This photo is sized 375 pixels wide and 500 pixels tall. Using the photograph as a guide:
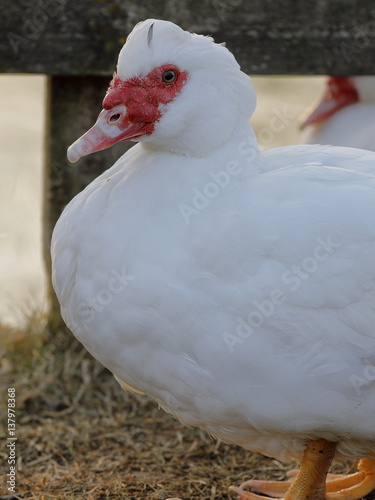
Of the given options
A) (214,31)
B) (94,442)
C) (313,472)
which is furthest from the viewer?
(214,31)

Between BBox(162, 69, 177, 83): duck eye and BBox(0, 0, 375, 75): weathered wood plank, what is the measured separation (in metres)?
1.12

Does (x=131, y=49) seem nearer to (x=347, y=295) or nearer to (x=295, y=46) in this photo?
(x=347, y=295)

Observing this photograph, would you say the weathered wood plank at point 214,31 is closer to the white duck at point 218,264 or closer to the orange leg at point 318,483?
the white duck at point 218,264

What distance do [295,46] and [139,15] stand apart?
673 mm

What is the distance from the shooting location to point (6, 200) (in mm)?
6414

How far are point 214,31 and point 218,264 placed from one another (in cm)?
155

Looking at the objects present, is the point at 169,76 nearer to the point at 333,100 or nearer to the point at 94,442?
the point at 94,442

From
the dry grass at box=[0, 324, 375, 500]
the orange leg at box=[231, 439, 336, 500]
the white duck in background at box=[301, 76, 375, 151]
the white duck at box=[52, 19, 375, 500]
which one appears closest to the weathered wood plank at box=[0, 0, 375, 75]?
the white duck in background at box=[301, 76, 375, 151]

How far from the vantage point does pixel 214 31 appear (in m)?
3.92

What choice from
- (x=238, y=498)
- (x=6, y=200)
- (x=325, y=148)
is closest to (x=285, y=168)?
(x=325, y=148)

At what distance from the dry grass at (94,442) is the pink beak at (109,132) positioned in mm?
1229

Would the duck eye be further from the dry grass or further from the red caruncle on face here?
the dry grass

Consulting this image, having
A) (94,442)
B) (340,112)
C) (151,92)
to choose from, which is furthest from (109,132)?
(340,112)

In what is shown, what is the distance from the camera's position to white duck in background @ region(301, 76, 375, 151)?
16.4 feet
